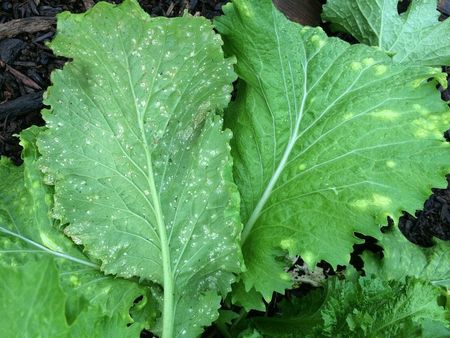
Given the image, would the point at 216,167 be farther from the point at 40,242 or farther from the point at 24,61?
the point at 24,61

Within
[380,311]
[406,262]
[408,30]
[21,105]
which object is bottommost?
[406,262]

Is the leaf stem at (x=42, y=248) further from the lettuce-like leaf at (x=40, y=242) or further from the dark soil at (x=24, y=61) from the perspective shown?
the dark soil at (x=24, y=61)

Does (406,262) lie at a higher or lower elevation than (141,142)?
lower

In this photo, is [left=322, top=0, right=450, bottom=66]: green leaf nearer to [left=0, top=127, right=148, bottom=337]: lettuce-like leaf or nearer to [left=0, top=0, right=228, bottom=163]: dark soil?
[left=0, top=0, right=228, bottom=163]: dark soil

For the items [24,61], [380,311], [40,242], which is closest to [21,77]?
[24,61]

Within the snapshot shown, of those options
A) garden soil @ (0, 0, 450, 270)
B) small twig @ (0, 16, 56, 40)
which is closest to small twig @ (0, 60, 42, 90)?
Answer: garden soil @ (0, 0, 450, 270)

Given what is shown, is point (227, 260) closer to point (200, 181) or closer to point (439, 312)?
point (200, 181)

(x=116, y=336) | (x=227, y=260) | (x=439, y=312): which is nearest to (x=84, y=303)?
(x=116, y=336)
